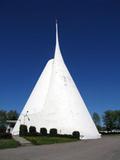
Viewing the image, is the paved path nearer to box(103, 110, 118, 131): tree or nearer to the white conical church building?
the white conical church building

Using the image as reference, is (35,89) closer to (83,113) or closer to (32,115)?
(32,115)

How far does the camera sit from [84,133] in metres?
46.1

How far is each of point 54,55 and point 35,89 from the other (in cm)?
792

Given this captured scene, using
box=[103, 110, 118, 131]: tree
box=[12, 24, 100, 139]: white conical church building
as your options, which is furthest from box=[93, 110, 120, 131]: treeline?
box=[12, 24, 100, 139]: white conical church building

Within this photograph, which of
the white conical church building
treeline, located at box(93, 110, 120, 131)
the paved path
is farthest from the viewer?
treeline, located at box(93, 110, 120, 131)

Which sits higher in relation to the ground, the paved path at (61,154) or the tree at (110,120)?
the tree at (110,120)

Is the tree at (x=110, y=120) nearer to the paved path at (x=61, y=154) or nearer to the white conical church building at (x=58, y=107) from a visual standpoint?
the white conical church building at (x=58, y=107)

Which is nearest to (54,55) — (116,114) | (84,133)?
(84,133)

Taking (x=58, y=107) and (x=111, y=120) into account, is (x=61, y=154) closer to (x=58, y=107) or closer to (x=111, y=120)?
(x=58, y=107)

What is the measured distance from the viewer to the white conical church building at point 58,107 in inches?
1838

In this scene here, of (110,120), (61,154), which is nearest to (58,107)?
(61,154)

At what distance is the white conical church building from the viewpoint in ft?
153

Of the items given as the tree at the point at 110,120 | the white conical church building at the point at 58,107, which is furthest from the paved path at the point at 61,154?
the tree at the point at 110,120

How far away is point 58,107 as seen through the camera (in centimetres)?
4834
